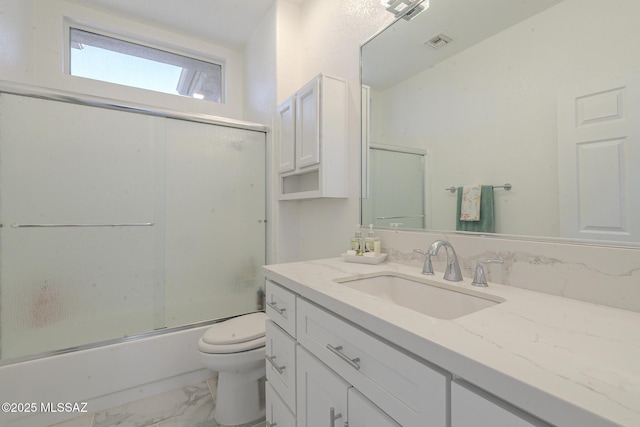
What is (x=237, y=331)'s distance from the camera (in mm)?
1544

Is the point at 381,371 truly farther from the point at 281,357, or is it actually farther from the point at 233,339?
the point at 233,339

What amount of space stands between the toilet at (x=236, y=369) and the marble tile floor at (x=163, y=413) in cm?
7

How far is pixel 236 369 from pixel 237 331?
186 millimetres

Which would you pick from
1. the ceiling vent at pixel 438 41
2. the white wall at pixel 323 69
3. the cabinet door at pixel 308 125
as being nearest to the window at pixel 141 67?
the white wall at pixel 323 69

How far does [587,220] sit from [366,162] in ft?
3.03

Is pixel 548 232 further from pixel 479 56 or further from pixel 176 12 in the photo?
pixel 176 12

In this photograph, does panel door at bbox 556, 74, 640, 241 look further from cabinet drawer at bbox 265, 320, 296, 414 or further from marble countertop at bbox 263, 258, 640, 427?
cabinet drawer at bbox 265, 320, 296, 414

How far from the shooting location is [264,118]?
2.28m

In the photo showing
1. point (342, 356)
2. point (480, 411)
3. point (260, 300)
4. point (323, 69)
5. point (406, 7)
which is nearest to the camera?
point (480, 411)

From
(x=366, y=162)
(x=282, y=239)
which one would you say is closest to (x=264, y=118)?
(x=282, y=239)

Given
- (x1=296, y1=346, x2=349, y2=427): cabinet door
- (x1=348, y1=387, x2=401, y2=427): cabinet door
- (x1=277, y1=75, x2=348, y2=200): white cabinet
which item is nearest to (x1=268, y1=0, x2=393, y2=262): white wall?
(x1=277, y1=75, x2=348, y2=200): white cabinet

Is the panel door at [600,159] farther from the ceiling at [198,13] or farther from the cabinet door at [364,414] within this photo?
the ceiling at [198,13]

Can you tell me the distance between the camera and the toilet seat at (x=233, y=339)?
143 cm

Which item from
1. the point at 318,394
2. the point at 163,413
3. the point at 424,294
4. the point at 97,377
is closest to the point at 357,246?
the point at 424,294
